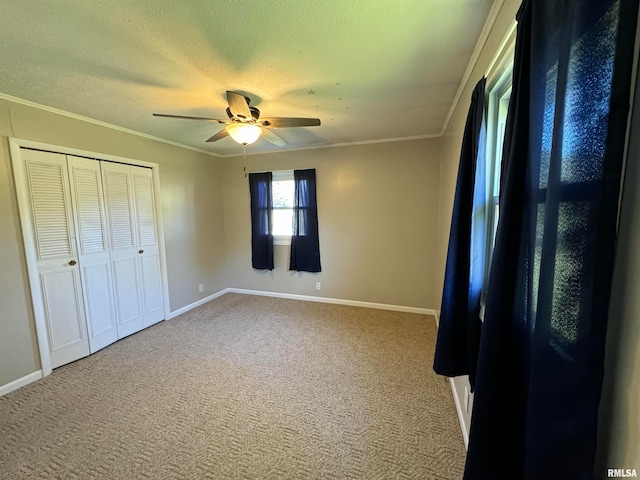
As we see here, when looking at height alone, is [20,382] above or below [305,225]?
below

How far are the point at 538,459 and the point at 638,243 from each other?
0.57 meters

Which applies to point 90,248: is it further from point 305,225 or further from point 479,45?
point 479,45

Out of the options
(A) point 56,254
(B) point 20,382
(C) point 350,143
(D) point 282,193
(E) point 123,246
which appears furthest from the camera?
(D) point 282,193

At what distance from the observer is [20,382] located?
2.21 meters

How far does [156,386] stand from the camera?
2193mm

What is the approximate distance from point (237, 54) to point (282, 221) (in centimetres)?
281

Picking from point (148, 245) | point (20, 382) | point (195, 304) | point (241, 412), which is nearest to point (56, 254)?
point (148, 245)

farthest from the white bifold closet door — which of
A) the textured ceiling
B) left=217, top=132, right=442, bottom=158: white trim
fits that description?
left=217, top=132, right=442, bottom=158: white trim

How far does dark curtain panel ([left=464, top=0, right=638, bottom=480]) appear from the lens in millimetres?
542

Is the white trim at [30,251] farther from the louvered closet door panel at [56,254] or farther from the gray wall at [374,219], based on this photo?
the gray wall at [374,219]

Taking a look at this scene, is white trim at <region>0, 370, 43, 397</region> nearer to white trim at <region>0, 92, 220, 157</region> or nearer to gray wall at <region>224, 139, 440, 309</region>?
white trim at <region>0, 92, 220, 157</region>

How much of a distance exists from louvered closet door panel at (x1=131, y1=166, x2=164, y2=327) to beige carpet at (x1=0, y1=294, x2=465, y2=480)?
1.42ft

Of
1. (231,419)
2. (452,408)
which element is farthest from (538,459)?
(231,419)

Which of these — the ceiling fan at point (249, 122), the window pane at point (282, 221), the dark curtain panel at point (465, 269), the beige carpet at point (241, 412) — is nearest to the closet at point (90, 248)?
the beige carpet at point (241, 412)
